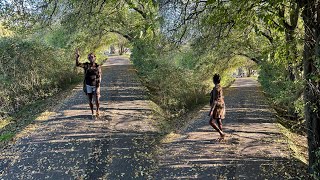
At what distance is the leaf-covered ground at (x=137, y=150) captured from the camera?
751 centimetres

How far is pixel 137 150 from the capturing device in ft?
29.0

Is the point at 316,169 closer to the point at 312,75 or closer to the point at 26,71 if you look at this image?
the point at 312,75

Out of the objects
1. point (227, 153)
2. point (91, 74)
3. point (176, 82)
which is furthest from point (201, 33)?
point (176, 82)

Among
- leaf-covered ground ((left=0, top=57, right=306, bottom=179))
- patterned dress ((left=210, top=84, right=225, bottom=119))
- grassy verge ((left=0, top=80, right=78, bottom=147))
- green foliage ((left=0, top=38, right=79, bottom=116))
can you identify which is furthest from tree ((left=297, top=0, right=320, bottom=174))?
green foliage ((left=0, top=38, right=79, bottom=116))

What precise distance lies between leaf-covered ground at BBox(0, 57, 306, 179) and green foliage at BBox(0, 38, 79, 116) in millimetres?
3037

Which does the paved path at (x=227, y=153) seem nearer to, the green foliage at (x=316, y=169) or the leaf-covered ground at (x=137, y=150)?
the leaf-covered ground at (x=137, y=150)

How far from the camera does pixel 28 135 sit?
10.1 meters

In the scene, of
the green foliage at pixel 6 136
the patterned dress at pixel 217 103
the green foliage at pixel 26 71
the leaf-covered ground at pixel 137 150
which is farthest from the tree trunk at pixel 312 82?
the green foliage at pixel 26 71

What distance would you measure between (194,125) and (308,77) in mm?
5913

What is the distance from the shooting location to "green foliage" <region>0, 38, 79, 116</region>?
14.6 meters

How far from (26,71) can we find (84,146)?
806 cm

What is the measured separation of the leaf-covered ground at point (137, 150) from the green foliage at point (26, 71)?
9.96ft

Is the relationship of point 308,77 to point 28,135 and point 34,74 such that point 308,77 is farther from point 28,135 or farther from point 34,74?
point 34,74

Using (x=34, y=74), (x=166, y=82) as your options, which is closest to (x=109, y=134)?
(x=166, y=82)
